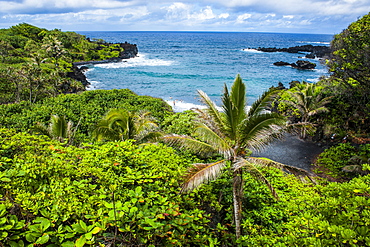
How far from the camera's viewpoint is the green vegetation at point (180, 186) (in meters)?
3.32

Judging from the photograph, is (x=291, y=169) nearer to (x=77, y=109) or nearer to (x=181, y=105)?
(x=77, y=109)

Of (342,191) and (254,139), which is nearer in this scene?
(342,191)

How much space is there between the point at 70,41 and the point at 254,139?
7403 cm

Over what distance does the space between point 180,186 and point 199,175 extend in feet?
1.75

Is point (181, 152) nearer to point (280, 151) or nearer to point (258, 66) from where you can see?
point (280, 151)

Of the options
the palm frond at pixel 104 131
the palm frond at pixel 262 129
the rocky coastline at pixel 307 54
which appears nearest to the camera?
the palm frond at pixel 262 129

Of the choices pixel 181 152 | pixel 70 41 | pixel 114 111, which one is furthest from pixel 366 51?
pixel 70 41

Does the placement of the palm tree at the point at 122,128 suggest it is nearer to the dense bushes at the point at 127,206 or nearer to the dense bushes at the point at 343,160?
the dense bushes at the point at 127,206

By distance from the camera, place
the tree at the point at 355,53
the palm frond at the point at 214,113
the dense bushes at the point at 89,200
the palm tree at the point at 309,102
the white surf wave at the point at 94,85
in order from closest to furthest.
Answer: the dense bushes at the point at 89,200
the palm frond at the point at 214,113
the tree at the point at 355,53
the palm tree at the point at 309,102
the white surf wave at the point at 94,85

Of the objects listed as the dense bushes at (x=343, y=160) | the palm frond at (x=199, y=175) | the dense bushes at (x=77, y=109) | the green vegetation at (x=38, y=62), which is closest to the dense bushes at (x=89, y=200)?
the palm frond at (x=199, y=175)

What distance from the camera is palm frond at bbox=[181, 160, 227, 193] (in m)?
5.27

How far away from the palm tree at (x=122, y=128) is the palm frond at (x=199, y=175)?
11.0ft

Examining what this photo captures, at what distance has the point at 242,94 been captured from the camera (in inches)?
252

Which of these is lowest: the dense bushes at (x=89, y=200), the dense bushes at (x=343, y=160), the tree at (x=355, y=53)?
the dense bushes at (x=343, y=160)
